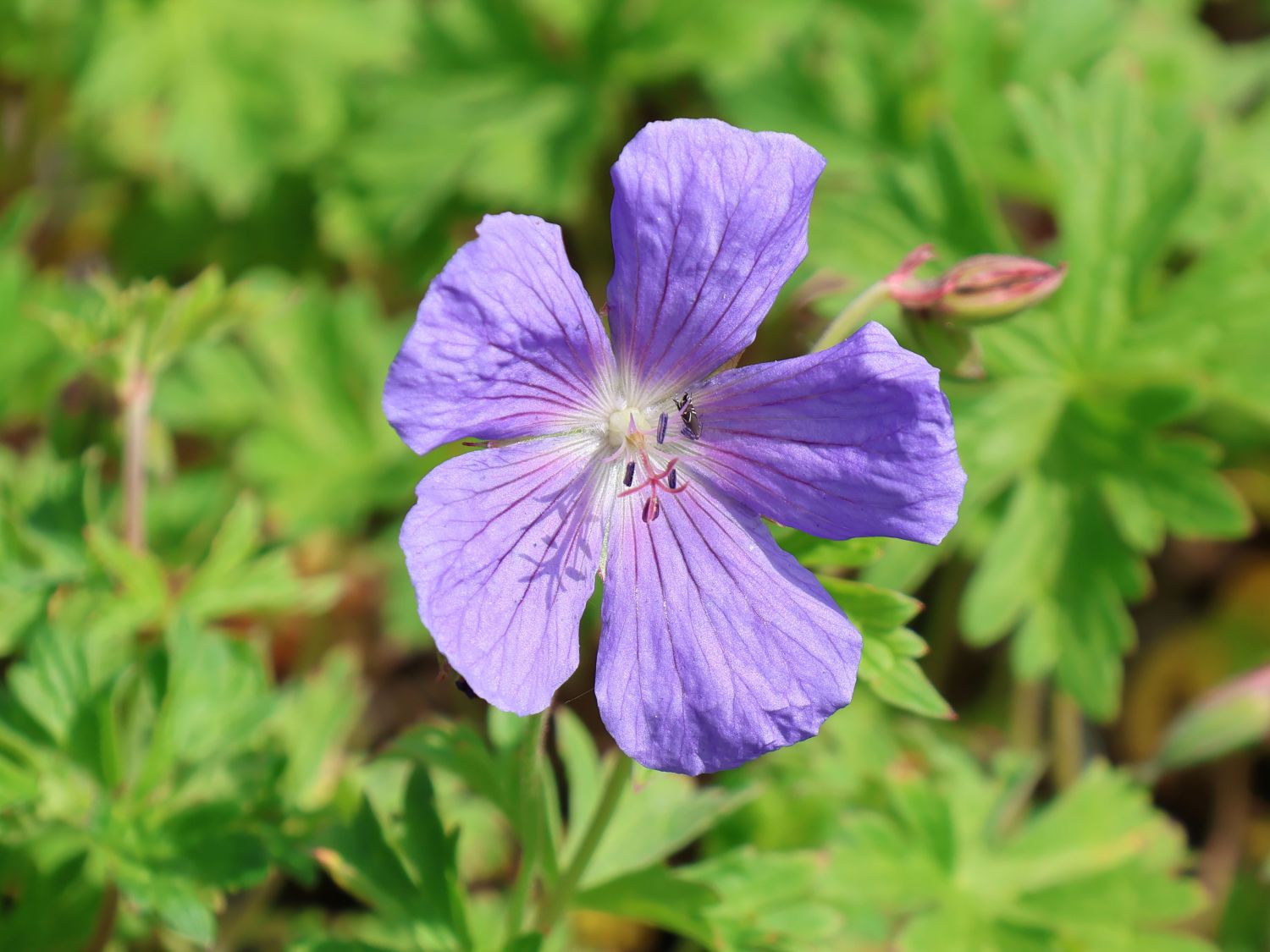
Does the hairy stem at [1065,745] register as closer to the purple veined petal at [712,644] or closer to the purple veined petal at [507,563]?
the purple veined petal at [712,644]

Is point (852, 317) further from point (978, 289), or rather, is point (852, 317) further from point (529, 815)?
point (529, 815)

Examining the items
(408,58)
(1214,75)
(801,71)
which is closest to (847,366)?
(801,71)

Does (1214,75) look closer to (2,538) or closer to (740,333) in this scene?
(740,333)

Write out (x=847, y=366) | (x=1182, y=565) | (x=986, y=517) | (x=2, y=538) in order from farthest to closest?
(x=1182, y=565), (x=986, y=517), (x=2, y=538), (x=847, y=366)

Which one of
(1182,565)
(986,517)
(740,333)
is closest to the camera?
(740,333)

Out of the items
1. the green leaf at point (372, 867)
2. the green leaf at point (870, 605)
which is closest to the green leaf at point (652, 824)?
the green leaf at point (372, 867)

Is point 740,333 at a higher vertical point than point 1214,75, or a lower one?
higher

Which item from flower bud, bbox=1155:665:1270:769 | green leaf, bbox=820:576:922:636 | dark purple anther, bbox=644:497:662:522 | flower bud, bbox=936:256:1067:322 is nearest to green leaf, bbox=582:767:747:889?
green leaf, bbox=820:576:922:636
